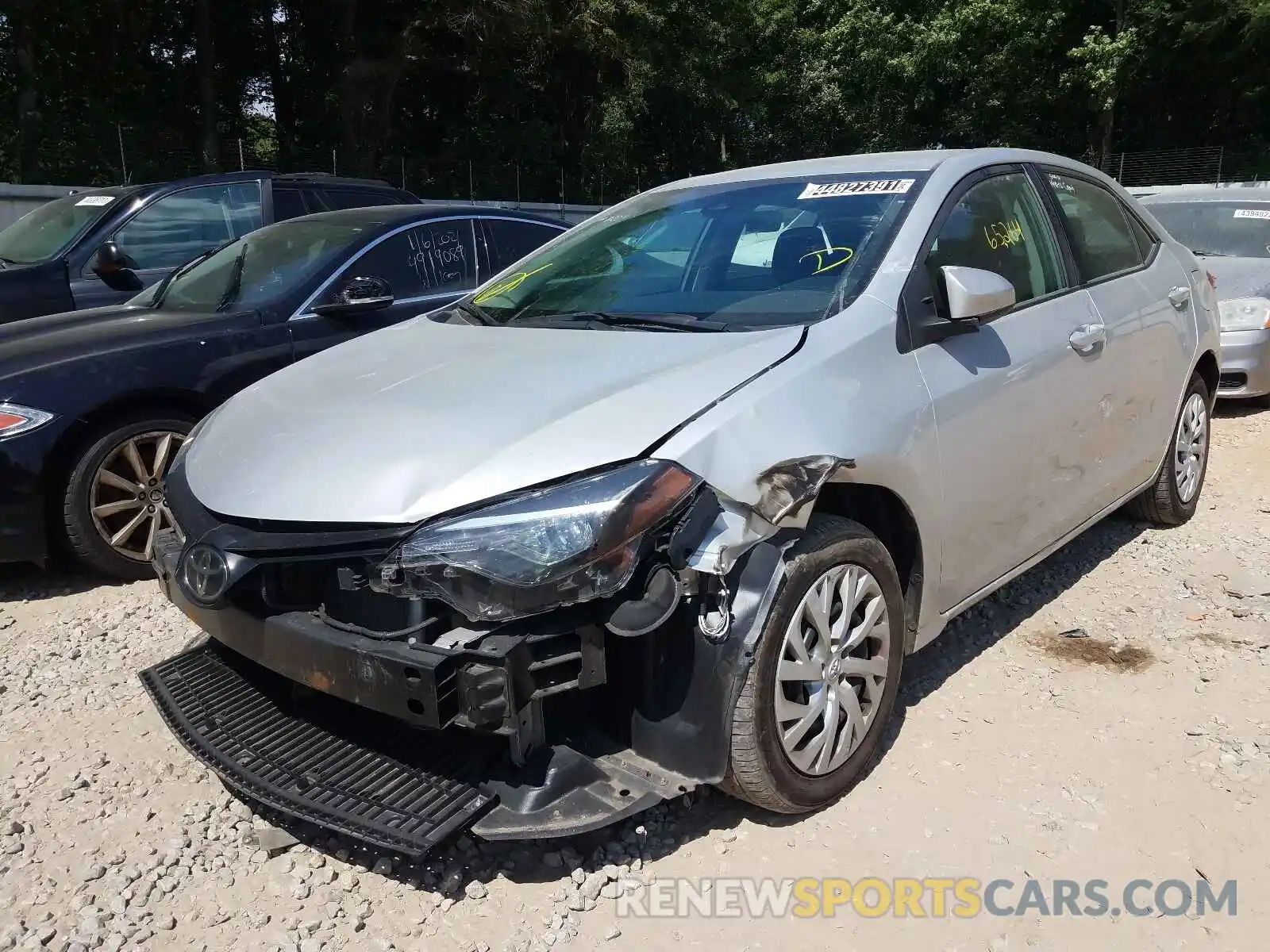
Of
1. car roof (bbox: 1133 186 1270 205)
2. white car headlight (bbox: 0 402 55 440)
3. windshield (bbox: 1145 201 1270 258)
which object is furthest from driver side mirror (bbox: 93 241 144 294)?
car roof (bbox: 1133 186 1270 205)

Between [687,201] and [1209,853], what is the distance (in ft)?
8.59

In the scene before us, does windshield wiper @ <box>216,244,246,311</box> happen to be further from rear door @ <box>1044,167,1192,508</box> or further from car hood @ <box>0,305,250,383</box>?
rear door @ <box>1044,167,1192,508</box>

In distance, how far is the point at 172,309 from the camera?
4.89 meters

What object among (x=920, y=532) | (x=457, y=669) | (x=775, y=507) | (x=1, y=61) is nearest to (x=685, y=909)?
(x=457, y=669)

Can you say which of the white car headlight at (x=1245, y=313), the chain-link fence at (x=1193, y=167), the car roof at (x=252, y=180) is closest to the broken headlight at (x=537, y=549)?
the car roof at (x=252, y=180)

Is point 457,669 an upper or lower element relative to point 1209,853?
upper

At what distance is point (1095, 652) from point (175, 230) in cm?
623

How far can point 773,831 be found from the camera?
2564 mm

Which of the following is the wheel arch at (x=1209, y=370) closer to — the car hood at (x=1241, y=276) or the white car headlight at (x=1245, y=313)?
the white car headlight at (x=1245, y=313)

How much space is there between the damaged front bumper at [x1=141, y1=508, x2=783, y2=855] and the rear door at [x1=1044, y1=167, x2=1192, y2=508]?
2.05 meters

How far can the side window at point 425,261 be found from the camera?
204 inches

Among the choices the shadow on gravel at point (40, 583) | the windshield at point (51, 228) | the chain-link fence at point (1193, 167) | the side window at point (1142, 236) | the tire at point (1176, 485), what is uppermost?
the chain-link fence at point (1193, 167)

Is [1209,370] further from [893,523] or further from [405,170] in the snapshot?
[405,170]

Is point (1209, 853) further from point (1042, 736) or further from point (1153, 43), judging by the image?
A: point (1153, 43)
